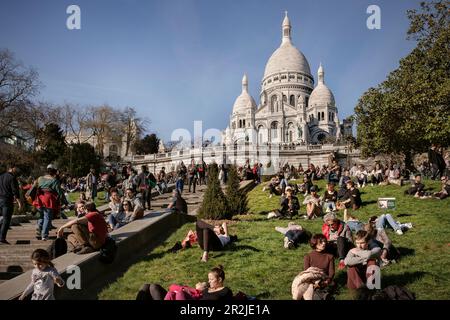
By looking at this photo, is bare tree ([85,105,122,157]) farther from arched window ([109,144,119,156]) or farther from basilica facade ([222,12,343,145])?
basilica facade ([222,12,343,145])

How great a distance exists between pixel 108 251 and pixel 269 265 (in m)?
2.99

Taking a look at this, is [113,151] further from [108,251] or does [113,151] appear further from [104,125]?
[108,251]

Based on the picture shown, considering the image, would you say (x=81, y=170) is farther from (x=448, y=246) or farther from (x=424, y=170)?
(x=448, y=246)

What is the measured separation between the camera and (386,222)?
978cm

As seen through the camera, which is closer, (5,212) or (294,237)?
(294,237)

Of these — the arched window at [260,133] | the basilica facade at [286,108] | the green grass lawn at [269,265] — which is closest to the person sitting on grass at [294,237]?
the green grass lawn at [269,265]

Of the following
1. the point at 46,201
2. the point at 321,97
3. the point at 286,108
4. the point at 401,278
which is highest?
the point at 321,97

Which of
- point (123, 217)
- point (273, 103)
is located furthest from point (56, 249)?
point (273, 103)

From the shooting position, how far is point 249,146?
137 feet

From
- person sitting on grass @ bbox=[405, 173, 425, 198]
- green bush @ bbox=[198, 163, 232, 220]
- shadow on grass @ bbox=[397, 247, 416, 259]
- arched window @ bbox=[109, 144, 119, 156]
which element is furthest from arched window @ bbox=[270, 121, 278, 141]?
shadow on grass @ bbox=[397, 247, 416, 259]

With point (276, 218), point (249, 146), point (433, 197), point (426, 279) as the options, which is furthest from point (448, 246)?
point (249, 146)

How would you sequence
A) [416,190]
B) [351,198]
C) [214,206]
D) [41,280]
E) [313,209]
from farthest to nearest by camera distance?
[416,190] → [351,198] → [214,206] → [313,209] → [41,280]

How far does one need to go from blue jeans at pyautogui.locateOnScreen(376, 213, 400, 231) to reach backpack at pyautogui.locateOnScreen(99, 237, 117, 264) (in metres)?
6.11

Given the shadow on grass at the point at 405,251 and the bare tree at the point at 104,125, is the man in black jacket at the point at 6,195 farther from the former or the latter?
the bare tree at the point at 104,125
